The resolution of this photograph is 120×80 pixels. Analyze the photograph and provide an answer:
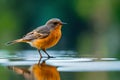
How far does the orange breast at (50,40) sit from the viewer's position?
6.18 metres

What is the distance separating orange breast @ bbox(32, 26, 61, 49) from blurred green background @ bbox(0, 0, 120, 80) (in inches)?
310

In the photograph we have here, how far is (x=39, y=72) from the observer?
4.21m

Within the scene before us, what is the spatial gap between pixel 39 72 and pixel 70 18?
46.7ft

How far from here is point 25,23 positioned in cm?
1769

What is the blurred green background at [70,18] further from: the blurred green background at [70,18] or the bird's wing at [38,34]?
the bird's wing at [38,34]

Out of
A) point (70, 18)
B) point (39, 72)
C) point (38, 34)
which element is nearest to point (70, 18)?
point (70, 18)

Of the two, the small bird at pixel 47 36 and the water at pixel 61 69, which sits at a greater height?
the water at pixel 61 69

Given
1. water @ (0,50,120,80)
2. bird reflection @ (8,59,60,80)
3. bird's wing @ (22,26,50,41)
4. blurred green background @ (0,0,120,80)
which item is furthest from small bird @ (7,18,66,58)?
blurred green background @ (0,0,120,80)

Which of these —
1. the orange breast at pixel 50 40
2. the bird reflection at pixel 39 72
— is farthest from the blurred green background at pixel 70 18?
the bird reflection at pixel 39 72

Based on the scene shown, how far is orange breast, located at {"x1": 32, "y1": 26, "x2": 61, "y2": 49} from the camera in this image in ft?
20.3

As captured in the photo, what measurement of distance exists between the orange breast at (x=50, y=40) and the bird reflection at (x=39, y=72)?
151 cm

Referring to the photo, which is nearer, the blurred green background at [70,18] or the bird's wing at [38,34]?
the bird's wing at [38,34]

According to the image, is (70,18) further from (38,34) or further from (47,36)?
(47,36)

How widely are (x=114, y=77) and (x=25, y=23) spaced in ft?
45.0
